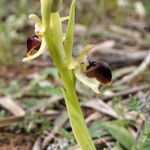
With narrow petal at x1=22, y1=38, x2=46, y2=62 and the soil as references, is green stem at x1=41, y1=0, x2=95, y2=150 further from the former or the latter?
the soil

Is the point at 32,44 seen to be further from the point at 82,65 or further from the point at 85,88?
the point at 85,88

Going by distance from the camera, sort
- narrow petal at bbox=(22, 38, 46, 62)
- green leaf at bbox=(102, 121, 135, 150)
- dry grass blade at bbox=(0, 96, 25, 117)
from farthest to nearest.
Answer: dry grass blade at bbox=(0, 96, 25, 117)
green leaf at bbox=(102, 121, 135, 150)
narrow petal at bbox=(22, 38, 46, 62)

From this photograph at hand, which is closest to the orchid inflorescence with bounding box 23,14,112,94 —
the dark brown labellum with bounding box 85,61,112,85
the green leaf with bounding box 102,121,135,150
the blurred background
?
the dark brown labellum with bounding box 85,61,112,85

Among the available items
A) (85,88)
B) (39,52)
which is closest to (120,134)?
(85,88)

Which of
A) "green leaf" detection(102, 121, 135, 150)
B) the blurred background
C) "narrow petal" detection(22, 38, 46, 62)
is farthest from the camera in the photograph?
the blurred background

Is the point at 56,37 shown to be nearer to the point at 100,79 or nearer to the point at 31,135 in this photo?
the point at 100,79

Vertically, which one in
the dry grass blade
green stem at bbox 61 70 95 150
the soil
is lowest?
green stem at bbox 61 70 95 150

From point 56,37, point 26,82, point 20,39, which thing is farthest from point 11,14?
point 56,37

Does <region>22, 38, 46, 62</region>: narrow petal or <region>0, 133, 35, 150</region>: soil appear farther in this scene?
<region>0, 133, 35, 150</region>: soil
